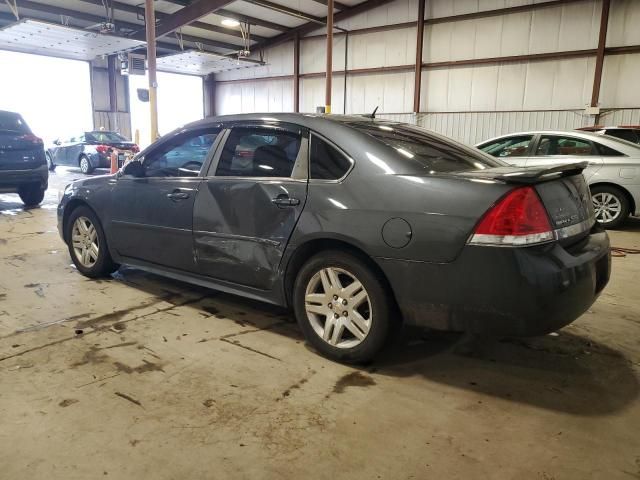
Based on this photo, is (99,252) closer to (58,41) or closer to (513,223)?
(513,223)

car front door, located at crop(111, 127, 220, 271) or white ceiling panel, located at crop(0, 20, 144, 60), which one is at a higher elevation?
white ceiling panel, located at crop(0, 20, 144, 60)

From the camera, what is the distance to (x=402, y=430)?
84.4 inches

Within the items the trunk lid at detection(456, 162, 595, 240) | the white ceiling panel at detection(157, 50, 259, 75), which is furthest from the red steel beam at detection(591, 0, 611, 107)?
the trunk lid at detection(456, 162, 595, 240)

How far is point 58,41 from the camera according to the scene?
14.8 m

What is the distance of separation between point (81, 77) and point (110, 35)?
5571mm

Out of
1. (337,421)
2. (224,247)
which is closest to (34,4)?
(224,247)

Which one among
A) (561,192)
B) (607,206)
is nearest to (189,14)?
(607,206)

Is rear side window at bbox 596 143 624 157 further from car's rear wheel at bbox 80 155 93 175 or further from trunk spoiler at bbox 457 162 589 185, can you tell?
car's rear wheel at bbox 80 155 93 175

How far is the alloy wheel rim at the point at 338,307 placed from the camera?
265cm

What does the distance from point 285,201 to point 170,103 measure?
794 inches

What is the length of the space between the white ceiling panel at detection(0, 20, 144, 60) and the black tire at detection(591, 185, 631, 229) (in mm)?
13064

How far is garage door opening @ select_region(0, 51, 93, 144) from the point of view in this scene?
16.5 m

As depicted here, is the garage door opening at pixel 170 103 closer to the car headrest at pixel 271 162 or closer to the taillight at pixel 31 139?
the taillight at pixel 31 139

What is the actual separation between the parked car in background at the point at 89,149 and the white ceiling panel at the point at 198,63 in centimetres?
398
